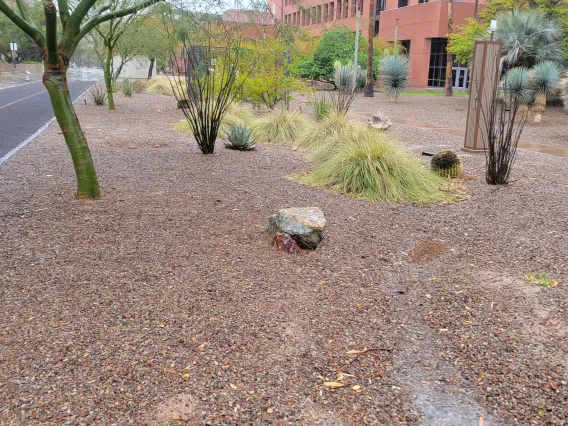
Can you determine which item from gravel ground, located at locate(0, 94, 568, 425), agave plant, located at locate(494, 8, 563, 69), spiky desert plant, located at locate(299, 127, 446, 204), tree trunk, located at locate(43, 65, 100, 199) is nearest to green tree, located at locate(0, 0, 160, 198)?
tree trunk, located at locate(43, 65, 100, 199)

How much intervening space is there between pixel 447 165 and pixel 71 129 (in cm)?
586

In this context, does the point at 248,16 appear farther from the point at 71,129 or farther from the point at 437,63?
the point at 437,63

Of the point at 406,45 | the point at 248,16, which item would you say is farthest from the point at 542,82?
the point at 406,45

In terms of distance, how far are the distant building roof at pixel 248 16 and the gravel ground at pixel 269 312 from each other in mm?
2330

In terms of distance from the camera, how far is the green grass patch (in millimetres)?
4730

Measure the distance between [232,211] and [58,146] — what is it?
22.7 feet

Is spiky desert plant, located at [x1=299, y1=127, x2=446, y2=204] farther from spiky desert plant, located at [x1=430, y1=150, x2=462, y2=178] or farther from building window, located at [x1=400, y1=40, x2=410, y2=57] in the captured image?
building window, located at [x1=400, y1=40, x2=410, y2=57]

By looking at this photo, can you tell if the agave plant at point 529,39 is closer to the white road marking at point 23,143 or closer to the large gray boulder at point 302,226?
the white road marking at point 23,143

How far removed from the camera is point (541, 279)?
4836 mm

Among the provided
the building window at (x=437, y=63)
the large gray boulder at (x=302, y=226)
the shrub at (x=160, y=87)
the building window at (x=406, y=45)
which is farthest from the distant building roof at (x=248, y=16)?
the building window at (x=406, y=45)

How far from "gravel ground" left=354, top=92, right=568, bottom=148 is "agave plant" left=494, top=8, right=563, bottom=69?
7.62 ft

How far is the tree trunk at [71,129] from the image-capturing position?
6.35 m

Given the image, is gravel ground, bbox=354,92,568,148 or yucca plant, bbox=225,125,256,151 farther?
gravel ground, bbox=354,92,568,148

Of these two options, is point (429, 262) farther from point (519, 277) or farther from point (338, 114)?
point (338, 114)
